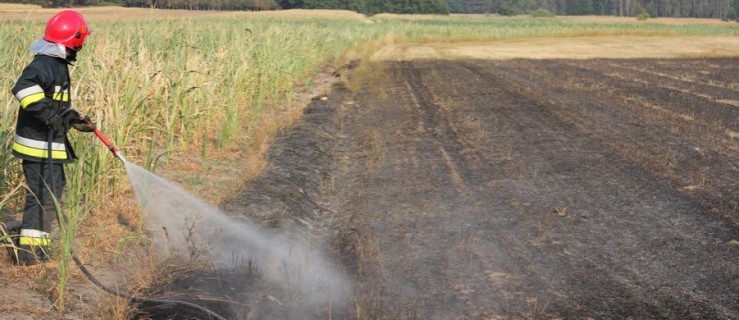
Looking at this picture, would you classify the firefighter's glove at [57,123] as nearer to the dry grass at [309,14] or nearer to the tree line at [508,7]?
the tree line at [508,7]

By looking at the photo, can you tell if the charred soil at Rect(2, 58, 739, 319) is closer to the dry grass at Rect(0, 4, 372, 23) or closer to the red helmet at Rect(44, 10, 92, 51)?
the red helmet at Rect(44, 10, 92, 51)

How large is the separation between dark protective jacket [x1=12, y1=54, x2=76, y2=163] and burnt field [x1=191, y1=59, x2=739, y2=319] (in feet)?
5.53

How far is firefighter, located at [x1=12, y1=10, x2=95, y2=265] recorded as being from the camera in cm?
548

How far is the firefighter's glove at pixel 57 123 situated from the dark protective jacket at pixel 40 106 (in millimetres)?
25

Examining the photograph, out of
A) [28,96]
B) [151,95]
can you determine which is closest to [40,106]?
[28,96]

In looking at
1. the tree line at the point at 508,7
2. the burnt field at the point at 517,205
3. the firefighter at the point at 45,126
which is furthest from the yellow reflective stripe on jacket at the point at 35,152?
the tree line at the point at 508,7

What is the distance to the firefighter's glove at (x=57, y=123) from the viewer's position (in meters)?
5.43

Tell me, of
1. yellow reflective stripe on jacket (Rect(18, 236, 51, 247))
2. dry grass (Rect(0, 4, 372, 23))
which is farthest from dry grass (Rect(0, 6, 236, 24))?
yellow reflective stripe on jacket (Rect(18, 236, 51, 247))

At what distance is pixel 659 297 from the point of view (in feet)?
18.3

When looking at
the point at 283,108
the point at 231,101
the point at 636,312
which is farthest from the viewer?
the point at 283,108

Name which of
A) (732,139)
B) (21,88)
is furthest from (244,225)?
(732,139)

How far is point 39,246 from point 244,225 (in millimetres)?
1911

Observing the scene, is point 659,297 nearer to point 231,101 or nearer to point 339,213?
point 339,213

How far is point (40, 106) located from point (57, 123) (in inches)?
5.9
